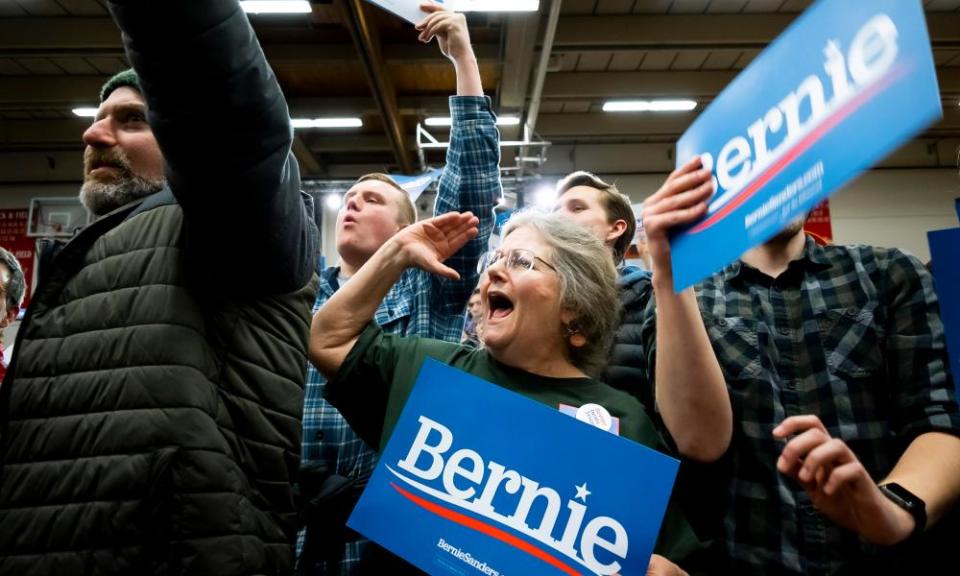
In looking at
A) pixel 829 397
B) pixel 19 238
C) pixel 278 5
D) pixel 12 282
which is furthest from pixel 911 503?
pixel 19 238

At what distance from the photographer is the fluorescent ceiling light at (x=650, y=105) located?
7.38 meters

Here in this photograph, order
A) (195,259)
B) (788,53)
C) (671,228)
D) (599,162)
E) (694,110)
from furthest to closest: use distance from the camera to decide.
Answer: (599,162) < (694,110) < (195,259) < (671,228) < (788,53)

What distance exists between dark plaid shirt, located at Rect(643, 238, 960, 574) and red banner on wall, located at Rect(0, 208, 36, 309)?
935cm

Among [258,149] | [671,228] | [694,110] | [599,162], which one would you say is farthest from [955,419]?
[599,162]

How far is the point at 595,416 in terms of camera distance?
3.61ft

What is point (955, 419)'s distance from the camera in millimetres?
1020

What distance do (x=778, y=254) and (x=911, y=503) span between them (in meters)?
0.52

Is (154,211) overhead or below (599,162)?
below

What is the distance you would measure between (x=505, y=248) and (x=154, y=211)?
0.69 m

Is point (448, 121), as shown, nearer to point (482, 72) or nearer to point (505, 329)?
point (482, 72)

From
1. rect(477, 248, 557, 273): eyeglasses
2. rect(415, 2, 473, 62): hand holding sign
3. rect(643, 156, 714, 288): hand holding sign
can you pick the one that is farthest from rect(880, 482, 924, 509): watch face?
rect(415, 2, 473, 62): hand holding sign

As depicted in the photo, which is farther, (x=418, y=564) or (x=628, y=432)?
(x=628, y=432)

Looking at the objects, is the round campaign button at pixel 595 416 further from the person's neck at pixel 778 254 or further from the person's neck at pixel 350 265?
the person's neck at pixel 350 265

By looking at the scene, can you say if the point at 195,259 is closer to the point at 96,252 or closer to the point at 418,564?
the point at 96,252
